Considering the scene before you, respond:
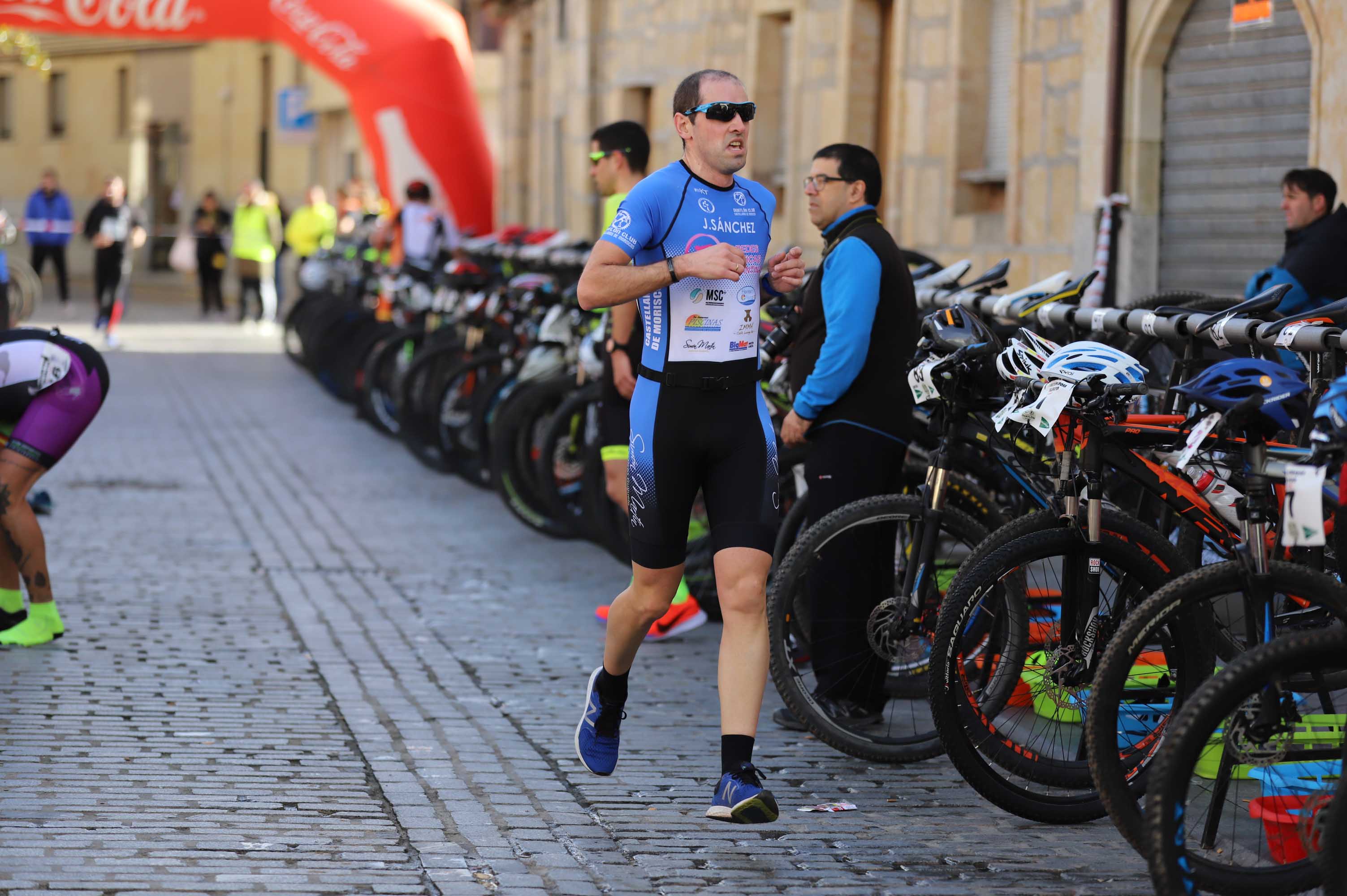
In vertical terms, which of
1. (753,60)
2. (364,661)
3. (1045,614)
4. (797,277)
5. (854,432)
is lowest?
(364,661)

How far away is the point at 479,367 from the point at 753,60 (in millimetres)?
6934

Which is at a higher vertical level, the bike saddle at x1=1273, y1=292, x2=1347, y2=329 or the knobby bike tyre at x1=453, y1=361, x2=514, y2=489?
the bike saddle at x1=1273, y1=292, x2=1347, y2=329

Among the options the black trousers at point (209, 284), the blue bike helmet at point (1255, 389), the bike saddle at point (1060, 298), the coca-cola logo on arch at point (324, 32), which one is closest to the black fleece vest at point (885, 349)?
the bike saddle at point (1060, 298)

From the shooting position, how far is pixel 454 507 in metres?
11.3

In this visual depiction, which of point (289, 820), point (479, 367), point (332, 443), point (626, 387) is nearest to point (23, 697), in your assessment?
point (289, 820)

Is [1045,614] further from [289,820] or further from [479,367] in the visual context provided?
Result: [479,367]

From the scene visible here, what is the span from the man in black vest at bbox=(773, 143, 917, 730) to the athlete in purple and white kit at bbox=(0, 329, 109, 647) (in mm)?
2768

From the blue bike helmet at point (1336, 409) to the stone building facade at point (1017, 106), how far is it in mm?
6036

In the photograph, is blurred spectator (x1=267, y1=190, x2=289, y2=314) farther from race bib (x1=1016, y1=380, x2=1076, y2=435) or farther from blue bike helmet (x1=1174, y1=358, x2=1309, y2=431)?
blue bike helmet (x1=1174, y1=358, x2=1309, y2=431)

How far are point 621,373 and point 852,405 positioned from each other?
174 cm

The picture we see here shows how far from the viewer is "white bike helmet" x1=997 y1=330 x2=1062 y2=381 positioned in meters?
5.27

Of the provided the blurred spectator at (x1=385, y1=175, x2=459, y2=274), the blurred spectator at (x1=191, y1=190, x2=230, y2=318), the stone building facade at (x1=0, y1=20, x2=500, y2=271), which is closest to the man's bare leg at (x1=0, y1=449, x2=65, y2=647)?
the blurred spectator at (x1=385, y1=175, x2=459, y2=274)

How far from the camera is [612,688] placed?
5555mm

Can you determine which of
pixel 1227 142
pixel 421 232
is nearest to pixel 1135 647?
pixel 1227 142
